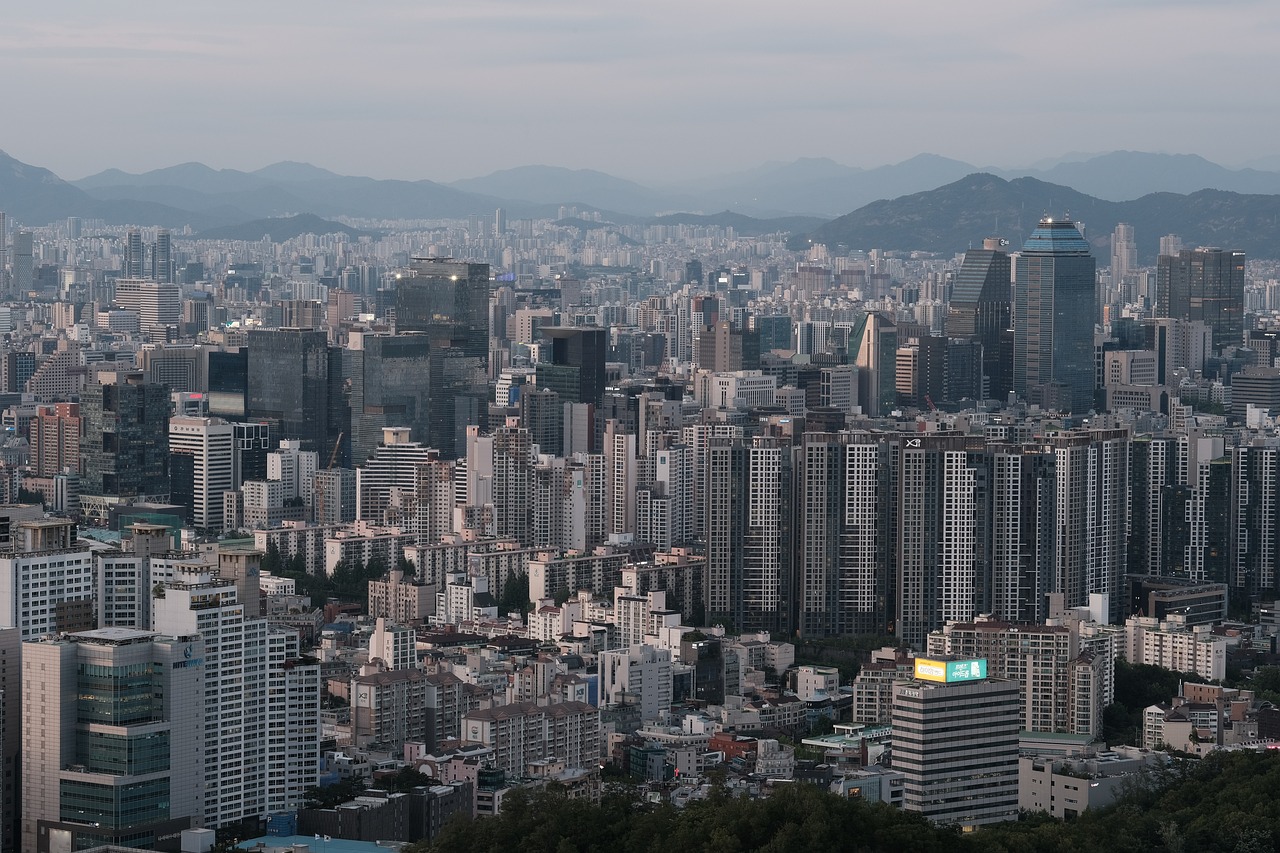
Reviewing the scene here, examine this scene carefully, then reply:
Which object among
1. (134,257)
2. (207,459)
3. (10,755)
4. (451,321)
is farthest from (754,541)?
(134,257)

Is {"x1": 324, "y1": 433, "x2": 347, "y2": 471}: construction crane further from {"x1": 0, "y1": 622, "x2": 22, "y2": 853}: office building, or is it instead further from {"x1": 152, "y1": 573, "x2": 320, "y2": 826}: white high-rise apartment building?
{"x1": 0, "y1": 622, "x2": 22, "y2": 853}: office building

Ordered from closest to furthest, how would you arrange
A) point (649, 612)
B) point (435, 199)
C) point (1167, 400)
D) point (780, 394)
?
point (649, 612), point (780, 394), point (1167, 400), point (435, 199)

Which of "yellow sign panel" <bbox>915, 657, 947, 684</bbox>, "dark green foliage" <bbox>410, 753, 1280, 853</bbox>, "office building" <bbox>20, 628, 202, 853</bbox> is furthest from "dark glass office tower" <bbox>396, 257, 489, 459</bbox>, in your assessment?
"dark green foliage" <bbox>410, 753, 1280, 853</bbox>

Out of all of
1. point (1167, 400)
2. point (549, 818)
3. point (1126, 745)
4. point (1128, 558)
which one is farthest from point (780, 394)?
point (549, 818)

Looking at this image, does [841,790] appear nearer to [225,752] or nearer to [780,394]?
[225,752]

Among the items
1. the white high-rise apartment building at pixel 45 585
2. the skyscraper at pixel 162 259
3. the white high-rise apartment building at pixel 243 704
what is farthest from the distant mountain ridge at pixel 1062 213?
the white high-rise apartment building at pixel 243 704

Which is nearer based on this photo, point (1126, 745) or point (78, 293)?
point (1126, 745)
